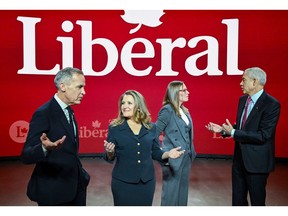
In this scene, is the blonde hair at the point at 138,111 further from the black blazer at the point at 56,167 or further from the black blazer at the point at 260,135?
the black blazer at the point at 260,135

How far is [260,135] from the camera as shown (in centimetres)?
327

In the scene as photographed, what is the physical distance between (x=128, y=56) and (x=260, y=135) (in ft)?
10.7

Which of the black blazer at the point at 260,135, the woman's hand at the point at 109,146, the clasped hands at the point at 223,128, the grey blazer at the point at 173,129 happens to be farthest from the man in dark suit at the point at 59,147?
the black blazer at the point at 260,135

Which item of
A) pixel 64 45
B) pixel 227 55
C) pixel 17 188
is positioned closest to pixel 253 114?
pixel 227 55

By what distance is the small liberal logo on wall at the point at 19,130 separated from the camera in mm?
6223

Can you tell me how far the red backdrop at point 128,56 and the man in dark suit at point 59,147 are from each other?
349cm

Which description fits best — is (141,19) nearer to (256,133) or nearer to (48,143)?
(256,133)

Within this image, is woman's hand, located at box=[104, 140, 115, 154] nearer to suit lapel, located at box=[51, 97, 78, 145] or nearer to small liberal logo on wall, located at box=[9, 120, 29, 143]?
suit lapel, located at box=[51, 97, 78, 145]

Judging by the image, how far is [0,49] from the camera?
6.03 m

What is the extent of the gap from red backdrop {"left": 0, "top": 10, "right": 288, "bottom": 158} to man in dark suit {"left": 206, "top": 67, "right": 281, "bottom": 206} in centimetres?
274

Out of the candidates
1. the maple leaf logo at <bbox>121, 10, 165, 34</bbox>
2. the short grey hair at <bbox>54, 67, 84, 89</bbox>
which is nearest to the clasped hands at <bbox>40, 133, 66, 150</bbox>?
the short grey hair at <bbox>54, 67, 84, 89</bbox>

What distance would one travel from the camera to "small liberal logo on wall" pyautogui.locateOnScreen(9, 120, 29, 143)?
622 centimetres

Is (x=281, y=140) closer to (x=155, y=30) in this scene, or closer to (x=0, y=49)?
(x=155, y=30)

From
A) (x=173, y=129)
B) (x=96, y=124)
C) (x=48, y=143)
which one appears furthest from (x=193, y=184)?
(x=48, y=143)
